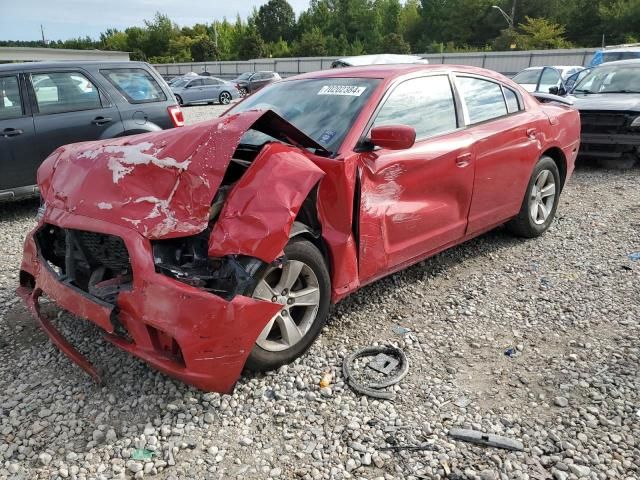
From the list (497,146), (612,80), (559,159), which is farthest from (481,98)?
(612,80)

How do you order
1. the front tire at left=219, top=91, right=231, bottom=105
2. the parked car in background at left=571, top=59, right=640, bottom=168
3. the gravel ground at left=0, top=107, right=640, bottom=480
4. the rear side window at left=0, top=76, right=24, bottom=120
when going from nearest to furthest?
the gravel ground at left=0, top=107, right=640, bottom=480
the rear side window at left=0, top=76, right=24, bottom=120
the parked car in background at left=571, top=59, right=640, bottom=168
the front tire at left=219, top=91, right=231, bottom=105

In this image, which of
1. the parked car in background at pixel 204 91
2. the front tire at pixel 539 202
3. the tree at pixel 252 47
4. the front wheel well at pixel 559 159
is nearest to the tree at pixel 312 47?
the tree at pixel 252 47

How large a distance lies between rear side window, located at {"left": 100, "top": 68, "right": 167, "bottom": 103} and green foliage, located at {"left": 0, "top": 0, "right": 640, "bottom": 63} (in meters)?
51.5

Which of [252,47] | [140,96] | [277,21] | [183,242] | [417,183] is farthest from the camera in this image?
[277,21]

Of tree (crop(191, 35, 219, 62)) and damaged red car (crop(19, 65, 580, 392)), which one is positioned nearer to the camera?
damaged red car (crop(19, 65, 580, 392))

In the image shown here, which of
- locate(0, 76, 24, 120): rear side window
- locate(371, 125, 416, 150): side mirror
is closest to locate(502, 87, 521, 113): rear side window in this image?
locate(371, 125, 416, 150): side mirror

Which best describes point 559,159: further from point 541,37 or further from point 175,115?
point 541,37

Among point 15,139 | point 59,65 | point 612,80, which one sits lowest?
point 15,139

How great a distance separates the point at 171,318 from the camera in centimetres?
244

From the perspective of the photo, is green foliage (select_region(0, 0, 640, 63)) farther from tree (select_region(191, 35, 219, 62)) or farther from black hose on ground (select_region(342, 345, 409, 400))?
black hose on ground (select_region(342, 345, 409, 400))

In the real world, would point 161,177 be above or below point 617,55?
below

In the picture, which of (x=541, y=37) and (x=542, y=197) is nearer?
(x=542, y=197)

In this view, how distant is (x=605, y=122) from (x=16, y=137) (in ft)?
26.6

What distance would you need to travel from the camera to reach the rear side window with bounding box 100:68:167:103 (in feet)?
22.0
